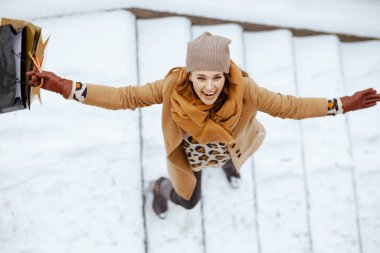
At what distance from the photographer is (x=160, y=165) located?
2.23 metres

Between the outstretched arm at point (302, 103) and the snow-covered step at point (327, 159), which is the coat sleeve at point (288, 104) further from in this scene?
the snow-covered step at point (327, 159)

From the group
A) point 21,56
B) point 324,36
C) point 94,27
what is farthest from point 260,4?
point 21,56

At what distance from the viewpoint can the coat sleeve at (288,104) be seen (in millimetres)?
1488

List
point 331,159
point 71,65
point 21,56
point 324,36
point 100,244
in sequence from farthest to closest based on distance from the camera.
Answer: point 324,36 → point 331,159 → point 71,65 → point 100,244 → point 21,56

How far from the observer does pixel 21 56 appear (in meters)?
1.35

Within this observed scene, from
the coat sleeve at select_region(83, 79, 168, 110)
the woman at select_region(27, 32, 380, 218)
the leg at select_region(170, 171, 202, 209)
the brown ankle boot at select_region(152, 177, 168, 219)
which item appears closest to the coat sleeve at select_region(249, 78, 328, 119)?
the woman at select_region(27, 32, 380, 218)

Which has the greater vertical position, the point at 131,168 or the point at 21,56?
the point at 21,56

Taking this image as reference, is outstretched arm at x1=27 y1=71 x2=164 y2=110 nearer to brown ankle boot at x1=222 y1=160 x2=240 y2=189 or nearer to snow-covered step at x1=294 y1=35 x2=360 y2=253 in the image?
brown ankle boot at x1=222 y1=160 x2=240 y2=189

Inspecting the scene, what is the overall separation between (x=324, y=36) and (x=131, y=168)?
144 centimetres

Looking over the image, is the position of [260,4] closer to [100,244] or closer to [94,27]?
[94,27]

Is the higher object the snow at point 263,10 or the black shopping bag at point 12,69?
the snow at point 263,10

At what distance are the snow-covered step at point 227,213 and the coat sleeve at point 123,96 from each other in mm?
890

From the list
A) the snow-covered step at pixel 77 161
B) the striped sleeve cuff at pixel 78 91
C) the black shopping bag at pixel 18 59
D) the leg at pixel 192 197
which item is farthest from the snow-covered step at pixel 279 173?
the black shopping bag at pixel 18 59

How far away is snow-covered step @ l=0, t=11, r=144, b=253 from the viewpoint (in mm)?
2062
